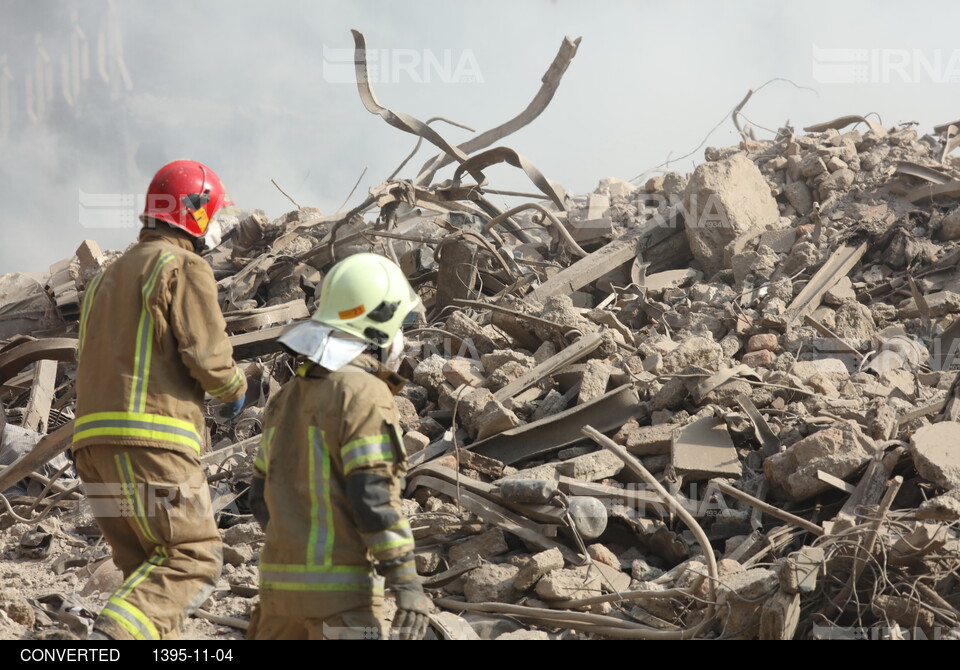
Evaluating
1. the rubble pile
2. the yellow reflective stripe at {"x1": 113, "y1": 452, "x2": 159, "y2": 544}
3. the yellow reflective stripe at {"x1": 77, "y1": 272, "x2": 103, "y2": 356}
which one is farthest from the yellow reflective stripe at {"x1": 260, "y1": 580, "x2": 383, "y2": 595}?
the yellow reflective stripe at {"x1": 77, "y1": 272, "x2": 103, "y2": 356}

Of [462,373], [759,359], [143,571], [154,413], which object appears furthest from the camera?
[759,359]

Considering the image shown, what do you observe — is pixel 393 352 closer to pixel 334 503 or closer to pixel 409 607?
pixel 334 503

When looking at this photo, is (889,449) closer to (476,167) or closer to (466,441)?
(466,441)

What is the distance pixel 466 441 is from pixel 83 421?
2.34 m

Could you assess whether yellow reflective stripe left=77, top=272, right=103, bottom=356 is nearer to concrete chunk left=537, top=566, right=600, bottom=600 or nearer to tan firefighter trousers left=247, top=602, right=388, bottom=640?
tan firefighter trousers left=247, top=602, right=388, bottom=640

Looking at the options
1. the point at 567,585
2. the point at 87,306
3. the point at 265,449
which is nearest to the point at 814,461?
the point at 567,585

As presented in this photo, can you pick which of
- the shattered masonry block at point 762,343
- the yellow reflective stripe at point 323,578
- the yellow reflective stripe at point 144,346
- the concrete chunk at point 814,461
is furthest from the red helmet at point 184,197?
the shattered masonry block at point 762,343

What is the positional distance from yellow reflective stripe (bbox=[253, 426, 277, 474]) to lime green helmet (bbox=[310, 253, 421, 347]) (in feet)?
1.20

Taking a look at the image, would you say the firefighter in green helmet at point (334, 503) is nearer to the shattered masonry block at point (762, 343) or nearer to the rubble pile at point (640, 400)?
the rubble pile at point (640, 400)

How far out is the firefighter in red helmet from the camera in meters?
3.07

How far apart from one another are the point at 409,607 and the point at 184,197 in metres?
1.78

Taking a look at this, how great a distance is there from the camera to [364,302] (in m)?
2.79
